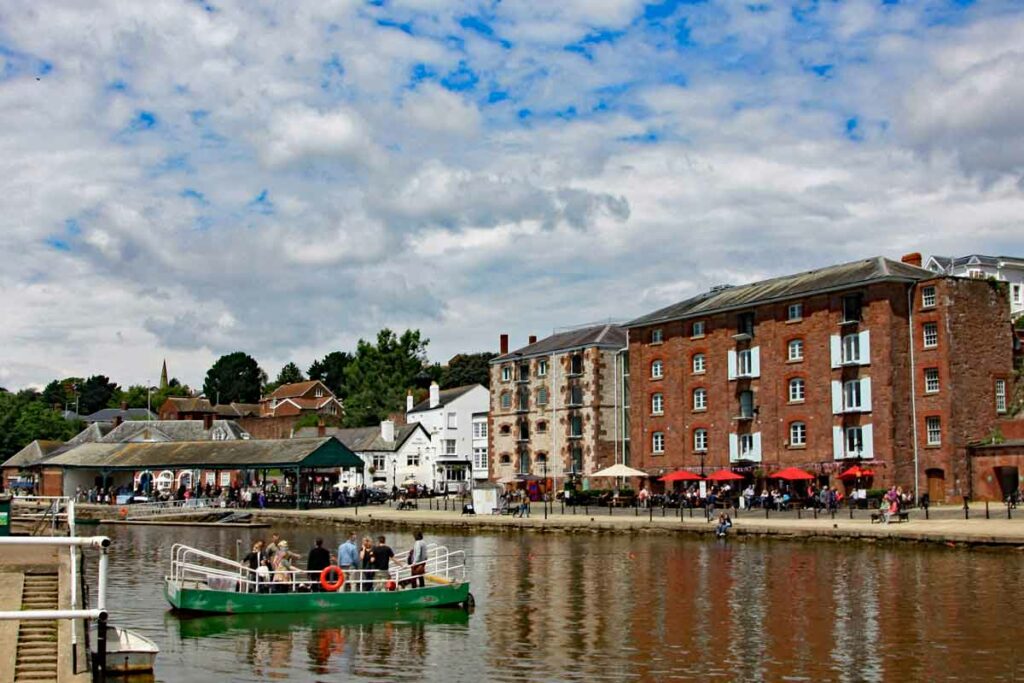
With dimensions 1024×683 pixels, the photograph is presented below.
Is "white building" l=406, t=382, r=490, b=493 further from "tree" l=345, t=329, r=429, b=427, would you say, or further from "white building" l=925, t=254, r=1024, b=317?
"white building" l=925, t=254, r=1024, b=317

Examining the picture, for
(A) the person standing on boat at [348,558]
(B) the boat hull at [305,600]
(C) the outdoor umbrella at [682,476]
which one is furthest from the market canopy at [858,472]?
(A) the person standing on boat at [348,558]

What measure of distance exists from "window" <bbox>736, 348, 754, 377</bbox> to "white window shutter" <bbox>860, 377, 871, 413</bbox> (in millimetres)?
8101

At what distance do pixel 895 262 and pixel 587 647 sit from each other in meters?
47.4

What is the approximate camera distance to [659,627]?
2547 cm

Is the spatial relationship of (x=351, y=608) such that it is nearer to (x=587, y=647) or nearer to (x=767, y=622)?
(x=587, y=647)

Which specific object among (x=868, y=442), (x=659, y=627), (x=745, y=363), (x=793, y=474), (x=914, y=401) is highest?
(x=745, y=363)

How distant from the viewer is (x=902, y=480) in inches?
2350

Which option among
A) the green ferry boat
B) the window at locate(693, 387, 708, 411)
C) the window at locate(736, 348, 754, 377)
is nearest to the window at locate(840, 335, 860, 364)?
the window at locate(736, 348, 754, 377)

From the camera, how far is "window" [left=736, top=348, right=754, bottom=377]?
68625 millimetres

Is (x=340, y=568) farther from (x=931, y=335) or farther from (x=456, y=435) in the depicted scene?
(x=456, y=435)

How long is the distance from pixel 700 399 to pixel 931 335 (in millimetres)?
16342

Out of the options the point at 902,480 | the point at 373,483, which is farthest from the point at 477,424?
the point at 902,480

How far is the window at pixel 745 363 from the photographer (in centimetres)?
6862

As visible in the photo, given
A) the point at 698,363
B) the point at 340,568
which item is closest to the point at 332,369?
the point at 698,363
